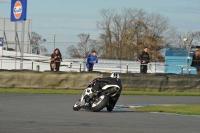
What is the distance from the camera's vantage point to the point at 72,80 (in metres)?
24.8

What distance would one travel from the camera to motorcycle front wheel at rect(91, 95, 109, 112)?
13664 mm

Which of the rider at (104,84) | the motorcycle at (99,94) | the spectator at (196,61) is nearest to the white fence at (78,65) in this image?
the spectator at (196,61)

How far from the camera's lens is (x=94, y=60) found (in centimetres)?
2875

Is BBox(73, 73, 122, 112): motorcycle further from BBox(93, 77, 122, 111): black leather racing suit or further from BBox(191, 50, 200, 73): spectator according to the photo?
BBox(191, 50, 200, 73): spectator

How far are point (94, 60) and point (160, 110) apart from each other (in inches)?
540

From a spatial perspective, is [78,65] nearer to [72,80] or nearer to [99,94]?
[72,80]

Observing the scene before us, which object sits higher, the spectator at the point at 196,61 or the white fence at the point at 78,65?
the spectator at the point at 196,61

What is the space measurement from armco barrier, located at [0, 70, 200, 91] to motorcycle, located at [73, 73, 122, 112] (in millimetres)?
10236

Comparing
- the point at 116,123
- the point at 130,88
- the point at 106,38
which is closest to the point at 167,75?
the point at 130,88

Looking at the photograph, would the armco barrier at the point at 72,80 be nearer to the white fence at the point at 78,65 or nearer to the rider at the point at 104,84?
the white fence at the point at 78,65

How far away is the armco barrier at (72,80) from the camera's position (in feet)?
80.3

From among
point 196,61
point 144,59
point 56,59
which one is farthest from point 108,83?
point 196,61

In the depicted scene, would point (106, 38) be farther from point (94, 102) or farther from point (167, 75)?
Result: point (94, 102)

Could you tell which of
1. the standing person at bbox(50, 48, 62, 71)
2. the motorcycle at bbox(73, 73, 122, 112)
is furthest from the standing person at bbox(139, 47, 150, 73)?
the motorcycle at bbox(73, 73, 122, 112)
